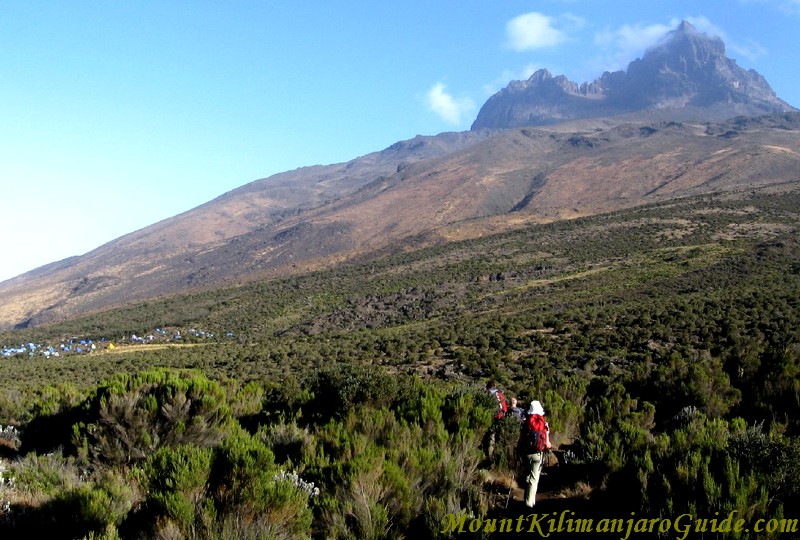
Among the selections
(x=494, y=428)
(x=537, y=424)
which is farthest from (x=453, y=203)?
(x=537, y=424)

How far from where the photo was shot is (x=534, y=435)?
6270mm

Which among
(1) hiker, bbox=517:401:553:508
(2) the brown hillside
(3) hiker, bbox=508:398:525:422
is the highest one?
(2) the brown hillside

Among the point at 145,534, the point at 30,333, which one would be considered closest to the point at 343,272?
the point at 30,333

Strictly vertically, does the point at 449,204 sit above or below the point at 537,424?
above

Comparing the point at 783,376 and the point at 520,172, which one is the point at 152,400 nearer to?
the point at 783,376

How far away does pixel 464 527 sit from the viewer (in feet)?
15.4

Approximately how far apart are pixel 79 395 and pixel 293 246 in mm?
96183

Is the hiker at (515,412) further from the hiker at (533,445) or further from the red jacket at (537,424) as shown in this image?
the red jacket at (537,424)

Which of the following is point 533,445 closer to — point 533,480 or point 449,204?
point 533,480

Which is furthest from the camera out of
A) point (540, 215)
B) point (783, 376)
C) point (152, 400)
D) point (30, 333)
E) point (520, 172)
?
point (520, 172)

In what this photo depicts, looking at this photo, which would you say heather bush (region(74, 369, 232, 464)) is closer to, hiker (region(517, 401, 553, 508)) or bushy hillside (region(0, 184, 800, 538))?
bushy hillside (region(0, 184, 800, 538))

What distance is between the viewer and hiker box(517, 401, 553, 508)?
5.82m

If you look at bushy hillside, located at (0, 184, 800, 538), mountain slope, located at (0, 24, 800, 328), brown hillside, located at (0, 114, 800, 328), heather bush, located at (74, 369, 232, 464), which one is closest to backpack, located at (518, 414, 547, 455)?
bushy hillside, located at (0, 184, 800, 538)

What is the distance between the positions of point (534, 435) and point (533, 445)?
11 cm
